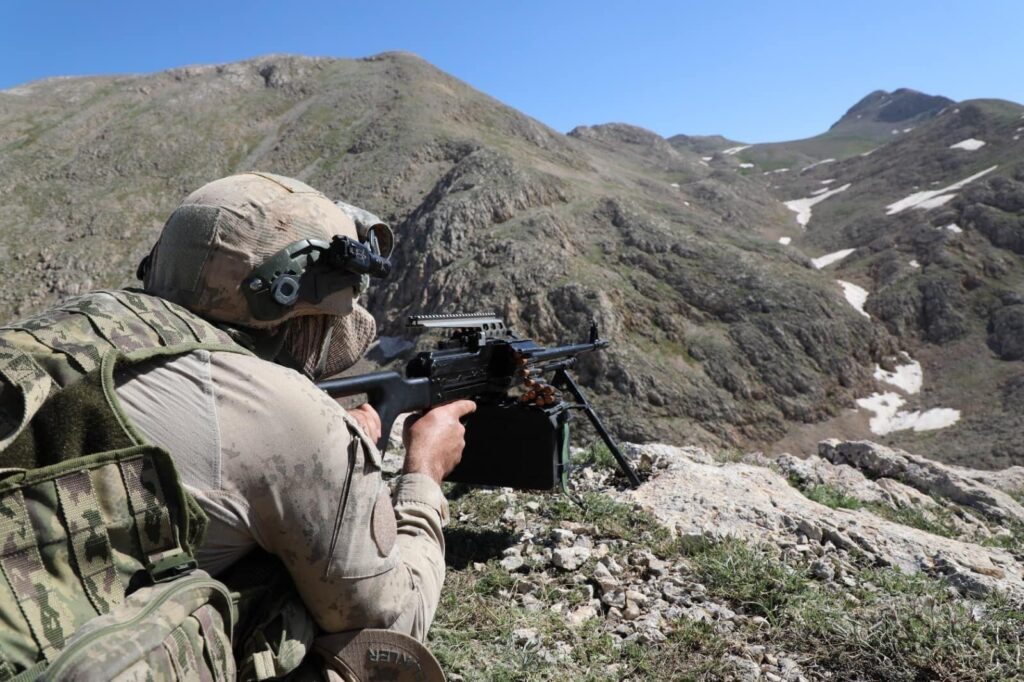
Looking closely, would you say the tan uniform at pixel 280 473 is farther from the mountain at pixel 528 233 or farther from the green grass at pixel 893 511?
the mountain at pixel 528 233

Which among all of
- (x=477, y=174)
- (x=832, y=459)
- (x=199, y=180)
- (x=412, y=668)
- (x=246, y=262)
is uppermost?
(x=199, y=180)

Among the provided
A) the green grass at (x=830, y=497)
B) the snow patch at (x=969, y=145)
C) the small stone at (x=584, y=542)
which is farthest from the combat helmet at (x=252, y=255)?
the snow patch at (x=969, y=145)

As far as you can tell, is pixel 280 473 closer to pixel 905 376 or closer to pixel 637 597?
pixel 637 597

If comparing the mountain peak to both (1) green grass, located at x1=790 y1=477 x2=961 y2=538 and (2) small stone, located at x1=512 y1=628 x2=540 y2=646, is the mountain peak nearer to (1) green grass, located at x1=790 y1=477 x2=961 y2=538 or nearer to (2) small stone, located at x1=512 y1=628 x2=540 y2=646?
(1) green grass, located at x1=790 y1=477 x2=961 y2=538

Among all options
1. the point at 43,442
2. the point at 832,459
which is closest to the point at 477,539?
the point at 43,442

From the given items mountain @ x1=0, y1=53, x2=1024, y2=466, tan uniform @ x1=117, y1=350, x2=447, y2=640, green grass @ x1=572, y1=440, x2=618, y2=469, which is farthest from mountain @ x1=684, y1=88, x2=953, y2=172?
tan uniform @ x1=117, y1=350, x2=447, y2=640

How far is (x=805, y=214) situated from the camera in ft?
222

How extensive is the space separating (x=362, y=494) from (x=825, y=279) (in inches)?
1686

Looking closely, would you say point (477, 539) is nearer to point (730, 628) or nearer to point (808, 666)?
point (730, 628)

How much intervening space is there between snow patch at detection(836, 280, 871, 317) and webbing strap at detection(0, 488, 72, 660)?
42589mm

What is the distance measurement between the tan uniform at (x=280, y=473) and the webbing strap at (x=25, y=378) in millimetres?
171

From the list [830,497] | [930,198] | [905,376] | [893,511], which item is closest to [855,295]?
[905,376]

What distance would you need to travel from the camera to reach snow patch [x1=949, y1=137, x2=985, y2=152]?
64.0 m

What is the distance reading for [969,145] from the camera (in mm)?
65188
